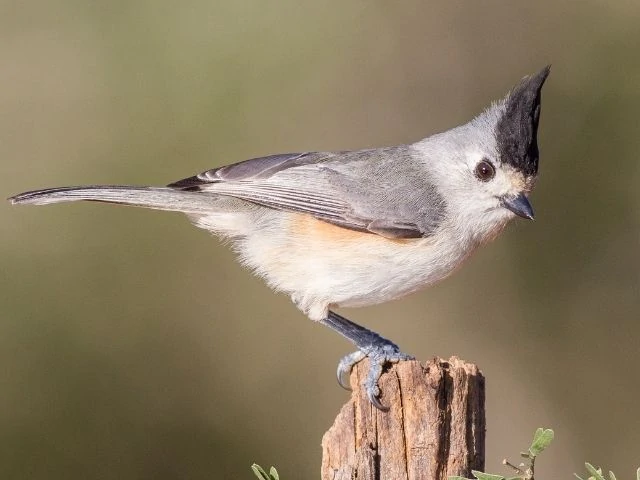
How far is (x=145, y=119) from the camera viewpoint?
483cm

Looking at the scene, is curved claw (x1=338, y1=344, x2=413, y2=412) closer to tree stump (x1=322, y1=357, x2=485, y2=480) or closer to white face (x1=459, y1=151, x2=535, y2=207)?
tree stump (x1=322, y1=357, x2=485, y2=480)

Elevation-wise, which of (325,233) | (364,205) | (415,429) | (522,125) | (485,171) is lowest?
(415,429)

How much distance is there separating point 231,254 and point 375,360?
189cm

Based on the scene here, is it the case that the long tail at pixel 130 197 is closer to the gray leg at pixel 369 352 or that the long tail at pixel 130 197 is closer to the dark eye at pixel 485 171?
the gray leg at pixel 369 352

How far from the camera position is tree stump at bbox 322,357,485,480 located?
2656mm

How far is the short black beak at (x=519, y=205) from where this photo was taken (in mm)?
3567

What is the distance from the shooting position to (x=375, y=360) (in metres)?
3.23

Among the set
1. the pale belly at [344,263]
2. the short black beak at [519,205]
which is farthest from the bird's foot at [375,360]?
the short black beak at [519,205]

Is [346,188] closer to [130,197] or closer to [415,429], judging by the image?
[130,197]

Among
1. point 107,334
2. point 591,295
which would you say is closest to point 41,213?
point 107,334

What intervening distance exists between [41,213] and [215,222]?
3.93 ft

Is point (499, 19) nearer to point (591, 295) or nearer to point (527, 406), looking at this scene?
point (591, 295)

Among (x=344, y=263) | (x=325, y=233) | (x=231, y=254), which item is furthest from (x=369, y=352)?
(x=231, y=254)

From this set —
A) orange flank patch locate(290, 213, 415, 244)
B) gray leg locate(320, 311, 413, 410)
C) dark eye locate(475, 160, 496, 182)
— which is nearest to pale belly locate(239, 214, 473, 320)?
orange flank patch locate(290, 213, 415, 244)
